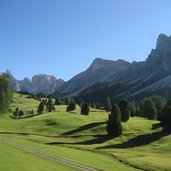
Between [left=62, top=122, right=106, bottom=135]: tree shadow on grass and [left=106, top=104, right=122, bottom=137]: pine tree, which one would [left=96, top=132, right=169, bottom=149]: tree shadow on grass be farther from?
[left=62, top=122, right=106, bottom=135]: tree shadow on grass

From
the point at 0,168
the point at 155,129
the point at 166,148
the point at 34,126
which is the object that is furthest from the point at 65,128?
the point at 0,168

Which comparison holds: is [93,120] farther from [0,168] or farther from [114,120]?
[0,168]

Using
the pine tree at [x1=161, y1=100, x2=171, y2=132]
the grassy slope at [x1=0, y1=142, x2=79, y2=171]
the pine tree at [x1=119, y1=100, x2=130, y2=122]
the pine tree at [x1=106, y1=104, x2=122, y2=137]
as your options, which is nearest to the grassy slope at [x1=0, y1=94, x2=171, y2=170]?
the pine tree at [x1=106, y1=104, x2=122, y2=137]

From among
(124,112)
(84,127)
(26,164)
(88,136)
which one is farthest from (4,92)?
(26,164)

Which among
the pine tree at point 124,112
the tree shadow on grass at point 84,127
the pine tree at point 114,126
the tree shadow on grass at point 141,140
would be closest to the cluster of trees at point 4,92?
the tree shadow on grass at point 84,127

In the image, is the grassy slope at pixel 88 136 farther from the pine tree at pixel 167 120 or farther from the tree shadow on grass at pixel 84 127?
the pine tree at pixel 167 120

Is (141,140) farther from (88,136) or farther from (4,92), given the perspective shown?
(4,92)

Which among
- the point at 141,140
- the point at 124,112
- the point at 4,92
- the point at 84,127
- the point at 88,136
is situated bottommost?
the point at 141,140

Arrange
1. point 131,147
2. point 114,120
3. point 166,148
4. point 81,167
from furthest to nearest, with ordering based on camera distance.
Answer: point 114,120 → point 131,147 → point 166,148 → point 81,167

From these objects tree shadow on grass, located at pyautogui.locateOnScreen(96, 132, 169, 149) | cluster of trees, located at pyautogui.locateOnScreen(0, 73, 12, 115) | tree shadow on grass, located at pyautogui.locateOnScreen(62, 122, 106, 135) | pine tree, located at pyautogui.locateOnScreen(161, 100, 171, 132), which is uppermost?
cluster of trees, located at pyautogui.locateOnScreen(0, 73, 12, 115)

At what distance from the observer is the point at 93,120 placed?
134 m

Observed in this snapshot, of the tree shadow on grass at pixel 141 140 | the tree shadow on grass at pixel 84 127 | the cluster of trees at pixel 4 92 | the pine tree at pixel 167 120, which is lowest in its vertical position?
the tree shadow on grass at pixel 141 140

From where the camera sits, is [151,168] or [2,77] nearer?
[151,168]

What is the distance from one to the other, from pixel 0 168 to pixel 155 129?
85.6 metres
